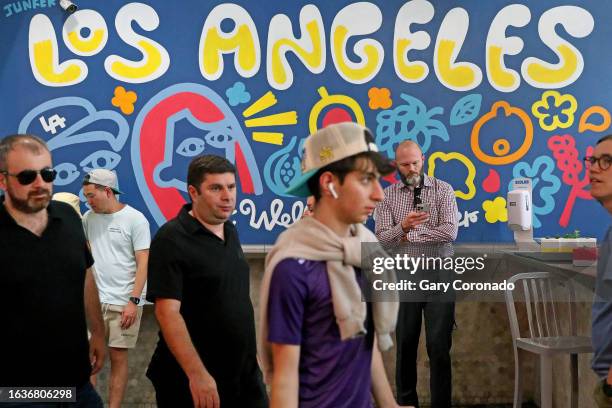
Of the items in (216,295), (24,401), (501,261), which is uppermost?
(216,295)

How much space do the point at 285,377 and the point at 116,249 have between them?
132 inches

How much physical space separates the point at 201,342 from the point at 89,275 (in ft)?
1.71

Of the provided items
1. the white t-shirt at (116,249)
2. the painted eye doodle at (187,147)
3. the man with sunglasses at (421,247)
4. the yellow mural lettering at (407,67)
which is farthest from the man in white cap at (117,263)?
the yellow mural lettering at (407,67)

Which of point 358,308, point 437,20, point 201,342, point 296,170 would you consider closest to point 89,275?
point 201,342

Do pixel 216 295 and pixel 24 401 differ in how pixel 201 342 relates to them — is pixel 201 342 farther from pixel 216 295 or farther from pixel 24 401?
pixel 24 401

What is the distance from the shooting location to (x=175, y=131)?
17.3 ft

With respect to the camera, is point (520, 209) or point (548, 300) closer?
point (548, 300)

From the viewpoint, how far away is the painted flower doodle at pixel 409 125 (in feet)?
17.4

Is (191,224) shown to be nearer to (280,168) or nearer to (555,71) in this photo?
(280,168)

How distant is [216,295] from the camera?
269 cm

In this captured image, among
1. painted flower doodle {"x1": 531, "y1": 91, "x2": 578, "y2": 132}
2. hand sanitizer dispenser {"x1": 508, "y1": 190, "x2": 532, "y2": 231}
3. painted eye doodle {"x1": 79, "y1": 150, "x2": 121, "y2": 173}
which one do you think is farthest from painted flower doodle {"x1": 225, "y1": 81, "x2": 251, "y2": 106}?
painted flower doodle {"x1": 531, "y1": 91, "x2": 578, "y2": 132}

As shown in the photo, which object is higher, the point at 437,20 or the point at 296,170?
the point at 437,20

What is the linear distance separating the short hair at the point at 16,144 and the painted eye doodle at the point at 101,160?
276 centimetres

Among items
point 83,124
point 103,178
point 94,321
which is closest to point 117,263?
point 103,178
